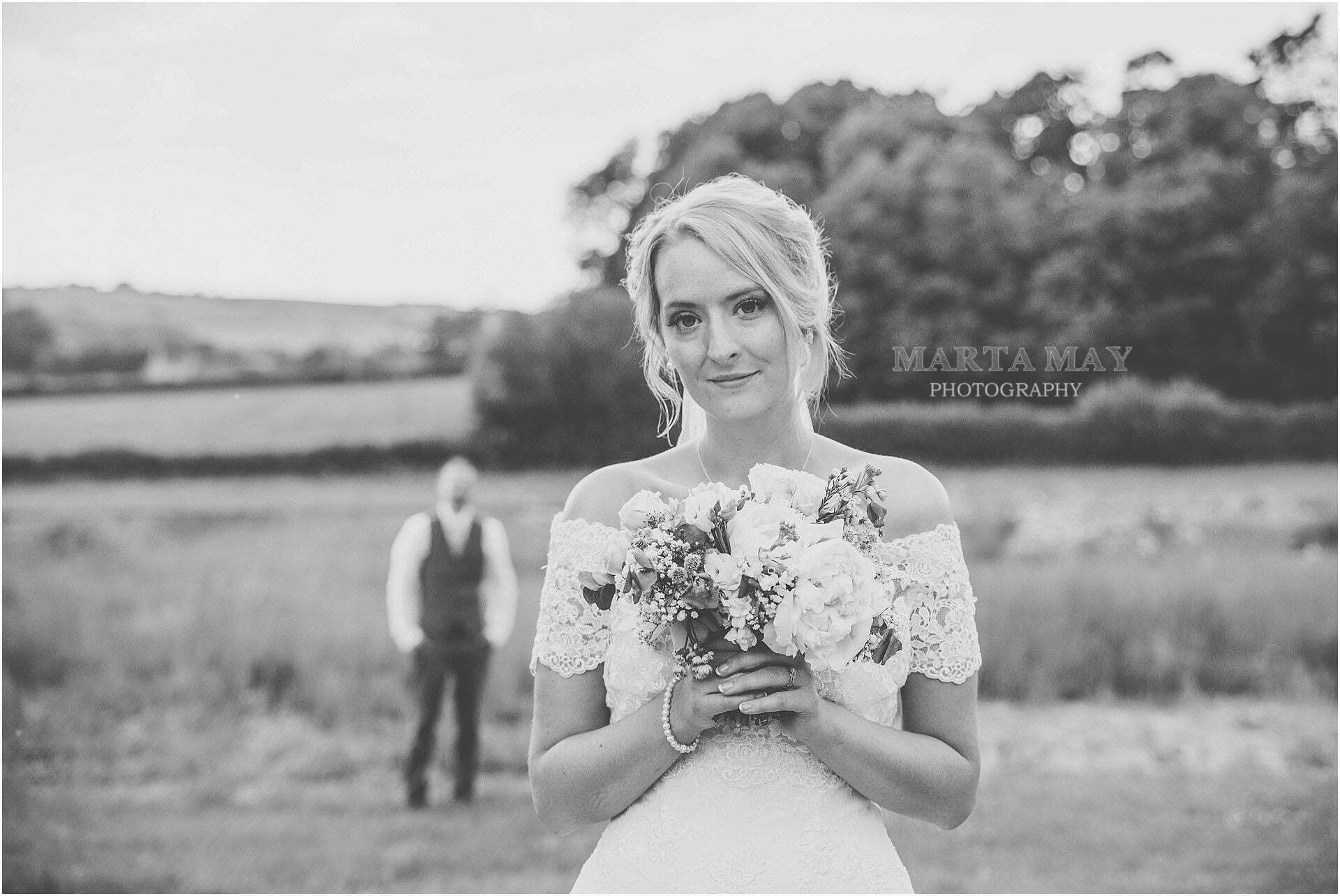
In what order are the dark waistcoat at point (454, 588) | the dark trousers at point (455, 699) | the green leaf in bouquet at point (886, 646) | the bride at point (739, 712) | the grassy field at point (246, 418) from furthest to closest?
the grassy field at point (246, 418), the dark waistcoat at point (454, 588), the dark trousers at point (455, 699), the bride at point (739, 712), the green leaf in bouquet at point (886, 646)

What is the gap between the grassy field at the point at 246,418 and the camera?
643 cm

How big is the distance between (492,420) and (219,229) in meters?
1.89

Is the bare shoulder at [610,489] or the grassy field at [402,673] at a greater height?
the bare shoulder at [610,489]

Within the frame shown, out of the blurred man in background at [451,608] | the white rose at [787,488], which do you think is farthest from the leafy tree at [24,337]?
the white rose at [787,488]

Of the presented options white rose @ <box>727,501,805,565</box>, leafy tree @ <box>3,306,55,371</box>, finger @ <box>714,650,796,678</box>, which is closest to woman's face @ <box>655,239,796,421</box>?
white rose @ <box>727,501,805,565</box>

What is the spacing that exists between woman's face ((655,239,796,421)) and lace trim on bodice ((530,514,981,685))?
310 millimetres

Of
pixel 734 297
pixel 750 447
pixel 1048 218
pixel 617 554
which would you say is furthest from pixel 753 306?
pixel 1048 218

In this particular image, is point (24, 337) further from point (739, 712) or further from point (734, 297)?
point (739, 712)

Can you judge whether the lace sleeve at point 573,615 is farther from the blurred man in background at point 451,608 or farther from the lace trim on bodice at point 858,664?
the blurred man in background at point 451,608

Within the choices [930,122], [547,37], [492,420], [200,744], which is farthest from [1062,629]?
[200,744]

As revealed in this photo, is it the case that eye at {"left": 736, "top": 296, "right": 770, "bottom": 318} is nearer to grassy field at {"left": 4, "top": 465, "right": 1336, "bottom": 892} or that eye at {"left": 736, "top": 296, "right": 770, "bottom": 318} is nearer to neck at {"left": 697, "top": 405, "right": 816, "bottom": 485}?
neck at {"left": 697, "top": 405, "right": 816, "bottom": 485}

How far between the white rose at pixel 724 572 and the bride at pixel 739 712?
28 centimetres

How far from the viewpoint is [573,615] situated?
1.85 meters

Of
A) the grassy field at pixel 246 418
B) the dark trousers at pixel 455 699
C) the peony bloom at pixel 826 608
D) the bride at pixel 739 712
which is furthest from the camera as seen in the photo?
the grassy field at pixel 246 418
